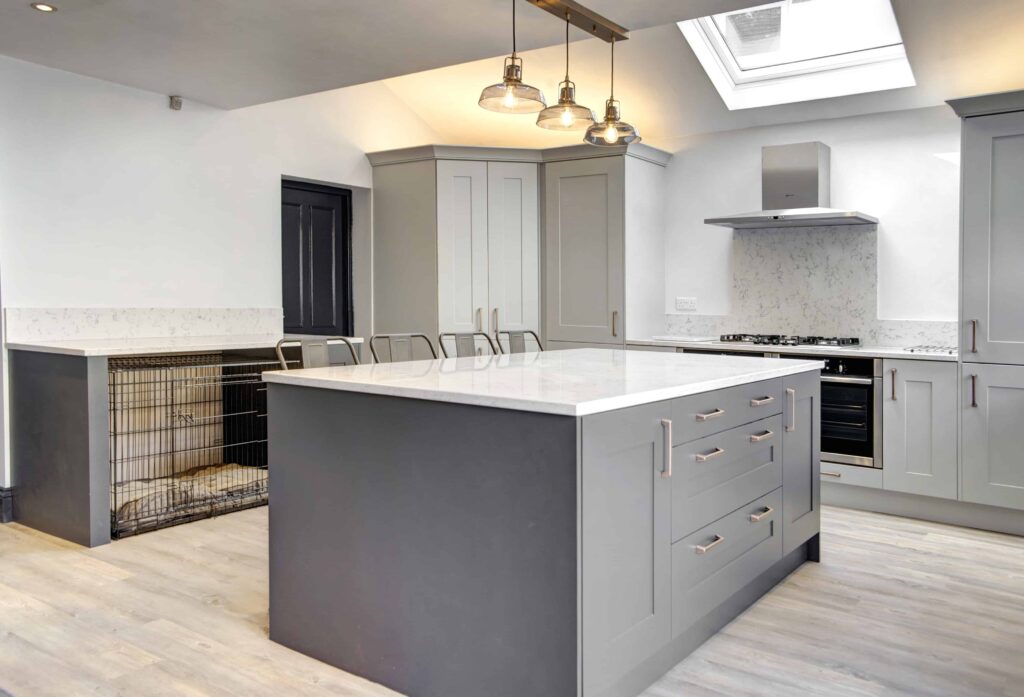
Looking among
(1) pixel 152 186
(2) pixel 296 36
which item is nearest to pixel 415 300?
(1) pixel 152 186

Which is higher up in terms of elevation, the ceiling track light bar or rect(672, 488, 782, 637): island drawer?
the ceiling track light bar

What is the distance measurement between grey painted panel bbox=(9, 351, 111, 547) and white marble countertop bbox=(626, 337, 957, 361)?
3175 millimetres

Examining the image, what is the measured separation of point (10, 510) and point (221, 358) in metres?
1.32

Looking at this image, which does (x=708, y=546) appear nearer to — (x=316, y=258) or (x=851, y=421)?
(x=851, y=421)

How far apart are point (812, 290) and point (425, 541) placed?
375 cm

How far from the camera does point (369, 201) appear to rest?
5863 millimetres

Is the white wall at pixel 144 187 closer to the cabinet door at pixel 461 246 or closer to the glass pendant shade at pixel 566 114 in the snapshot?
the cabinet door at pixel 461 246

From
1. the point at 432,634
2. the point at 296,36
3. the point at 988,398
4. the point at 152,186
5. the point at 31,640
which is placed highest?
the point at 296,36

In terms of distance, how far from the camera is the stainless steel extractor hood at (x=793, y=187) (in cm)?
475

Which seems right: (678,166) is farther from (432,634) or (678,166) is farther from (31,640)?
(31,640)

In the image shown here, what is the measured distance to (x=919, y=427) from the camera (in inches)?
161

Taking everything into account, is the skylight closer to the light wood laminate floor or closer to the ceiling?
the ceiling

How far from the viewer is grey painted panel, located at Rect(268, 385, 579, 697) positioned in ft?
6.33

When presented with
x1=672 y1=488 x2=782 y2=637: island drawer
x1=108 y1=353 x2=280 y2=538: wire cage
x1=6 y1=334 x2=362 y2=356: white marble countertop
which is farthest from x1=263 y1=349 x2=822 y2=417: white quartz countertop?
x1=108 y1=353 x2=280 y2=538: wire cage
